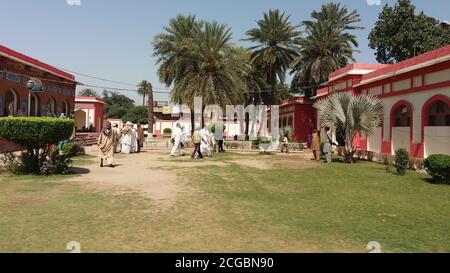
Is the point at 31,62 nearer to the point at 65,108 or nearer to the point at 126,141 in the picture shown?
the point at 126,141

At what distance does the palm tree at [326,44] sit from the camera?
→ 3224cm

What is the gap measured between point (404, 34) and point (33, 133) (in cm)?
3799

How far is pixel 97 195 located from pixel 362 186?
627 cm

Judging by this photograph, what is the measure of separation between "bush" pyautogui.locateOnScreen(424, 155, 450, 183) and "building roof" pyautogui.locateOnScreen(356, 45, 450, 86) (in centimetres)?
421

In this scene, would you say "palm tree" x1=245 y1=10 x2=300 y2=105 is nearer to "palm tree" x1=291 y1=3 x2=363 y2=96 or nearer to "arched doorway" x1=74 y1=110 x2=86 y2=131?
"palm tree" x1=291 y1=3 x2=363 y2=96

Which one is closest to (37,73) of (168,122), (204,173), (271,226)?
(204,173)

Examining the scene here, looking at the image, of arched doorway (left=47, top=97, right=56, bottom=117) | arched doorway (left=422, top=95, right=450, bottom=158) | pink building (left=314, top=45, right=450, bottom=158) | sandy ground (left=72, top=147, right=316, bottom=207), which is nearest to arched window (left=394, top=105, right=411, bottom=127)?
pink building (left=314, top=45, right=450, bottom=158)

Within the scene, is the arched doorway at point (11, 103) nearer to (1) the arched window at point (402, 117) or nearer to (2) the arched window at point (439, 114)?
(1) the arched window at point (402, 117)

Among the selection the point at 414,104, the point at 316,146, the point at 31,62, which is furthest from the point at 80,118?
the point at 414,104

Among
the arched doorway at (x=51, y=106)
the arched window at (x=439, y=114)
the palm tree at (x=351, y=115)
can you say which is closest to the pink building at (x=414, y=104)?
the arched window at (x=439, y=114)

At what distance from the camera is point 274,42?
3341 cm

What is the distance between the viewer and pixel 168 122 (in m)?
63.1

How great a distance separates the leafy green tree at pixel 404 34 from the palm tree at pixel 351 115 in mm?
23302
